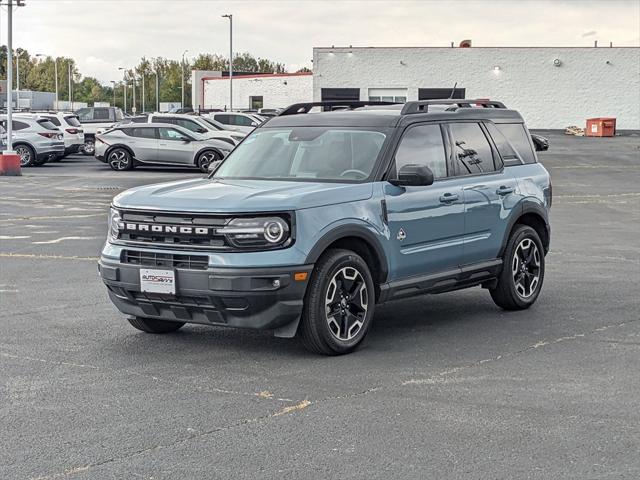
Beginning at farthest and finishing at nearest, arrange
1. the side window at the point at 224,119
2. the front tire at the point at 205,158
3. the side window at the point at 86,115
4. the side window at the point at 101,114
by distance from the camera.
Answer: the side window at the point at 86,115, the side window at the point at 101,114, the side window at the point at 224,119, the front tire at the point at 205,158

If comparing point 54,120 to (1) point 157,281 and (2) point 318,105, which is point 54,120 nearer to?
(2) point 318,105

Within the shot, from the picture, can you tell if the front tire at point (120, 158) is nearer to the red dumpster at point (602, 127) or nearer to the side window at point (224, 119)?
the side window at point (224, 119)

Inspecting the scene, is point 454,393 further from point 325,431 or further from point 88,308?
point 88,308

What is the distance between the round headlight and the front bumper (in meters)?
0.21

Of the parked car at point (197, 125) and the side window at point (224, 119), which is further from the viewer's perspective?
the side window at point (224, 119)

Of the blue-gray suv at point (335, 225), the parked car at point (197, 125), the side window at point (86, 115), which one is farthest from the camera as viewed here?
the side window at point (86, 115)

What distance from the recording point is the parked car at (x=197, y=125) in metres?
34.2

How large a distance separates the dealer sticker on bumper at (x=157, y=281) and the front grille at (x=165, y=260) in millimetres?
58

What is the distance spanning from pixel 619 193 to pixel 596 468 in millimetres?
21426

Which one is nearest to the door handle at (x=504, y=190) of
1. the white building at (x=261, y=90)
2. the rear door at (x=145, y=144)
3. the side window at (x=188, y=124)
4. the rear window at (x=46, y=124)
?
the rear door at (x=145, y=144)

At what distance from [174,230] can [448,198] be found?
95.6 inches

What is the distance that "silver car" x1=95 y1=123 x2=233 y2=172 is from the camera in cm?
3331

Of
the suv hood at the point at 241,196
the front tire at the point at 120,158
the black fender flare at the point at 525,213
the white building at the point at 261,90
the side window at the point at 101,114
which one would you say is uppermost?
the white building at the point at 261,90

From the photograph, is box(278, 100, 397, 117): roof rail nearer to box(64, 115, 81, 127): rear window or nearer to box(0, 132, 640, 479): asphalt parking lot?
box(0, 132, 640, 479): asphalt parking lot
